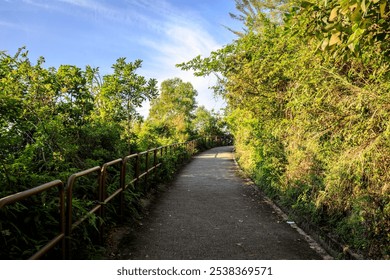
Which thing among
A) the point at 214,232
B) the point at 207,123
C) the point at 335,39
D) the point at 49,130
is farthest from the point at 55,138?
the point at 207,123

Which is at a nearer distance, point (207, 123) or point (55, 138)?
point (55, 138)

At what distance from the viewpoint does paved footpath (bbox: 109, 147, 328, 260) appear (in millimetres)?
4746

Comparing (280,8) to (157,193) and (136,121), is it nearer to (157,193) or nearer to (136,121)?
(136,121)

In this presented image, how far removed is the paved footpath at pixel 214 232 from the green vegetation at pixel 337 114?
0.61 m

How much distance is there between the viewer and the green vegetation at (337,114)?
3.18 meters

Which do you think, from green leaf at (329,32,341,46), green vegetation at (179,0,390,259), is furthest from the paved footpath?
green leaf at (329,32,341,46)

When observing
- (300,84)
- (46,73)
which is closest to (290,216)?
(300,84)

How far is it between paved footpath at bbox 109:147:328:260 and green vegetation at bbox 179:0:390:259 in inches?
24.0

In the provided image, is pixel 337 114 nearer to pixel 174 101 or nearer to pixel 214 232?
pixel 214 232

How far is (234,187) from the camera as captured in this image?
1066 cm

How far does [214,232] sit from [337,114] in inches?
111

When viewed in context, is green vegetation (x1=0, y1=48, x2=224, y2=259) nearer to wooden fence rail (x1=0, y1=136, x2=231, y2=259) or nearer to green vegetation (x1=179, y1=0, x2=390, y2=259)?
wooden fence rail (x1=0, y1=136, x2=231, y2=259)

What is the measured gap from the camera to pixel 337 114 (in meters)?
5.14

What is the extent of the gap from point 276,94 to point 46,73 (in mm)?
5658
